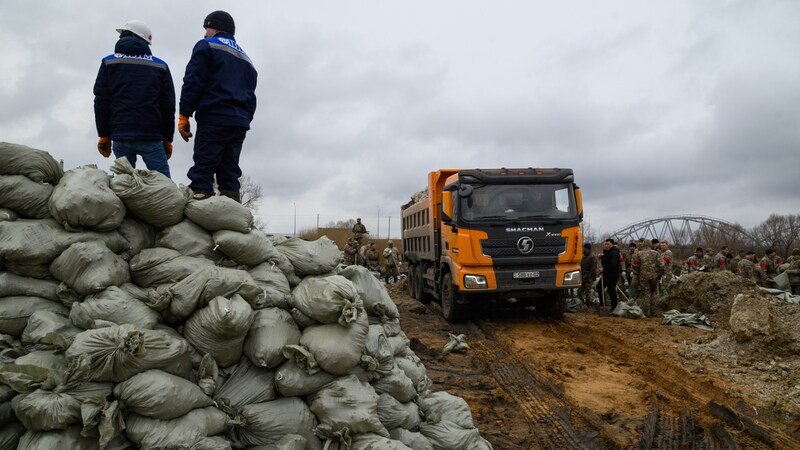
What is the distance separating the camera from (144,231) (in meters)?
3.10

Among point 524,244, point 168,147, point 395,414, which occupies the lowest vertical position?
point 395,414

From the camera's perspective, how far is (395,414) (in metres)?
3.01

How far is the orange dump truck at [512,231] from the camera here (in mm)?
Result: 8469

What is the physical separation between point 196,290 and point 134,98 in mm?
1951

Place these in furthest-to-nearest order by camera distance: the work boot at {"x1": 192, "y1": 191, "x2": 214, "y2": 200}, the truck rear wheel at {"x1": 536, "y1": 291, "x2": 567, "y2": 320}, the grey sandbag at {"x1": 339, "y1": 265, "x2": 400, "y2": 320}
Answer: the truck rear wheel at {"x1": 536, "y1": 291, "x2": 567, "y2": 320}
the work boot at {"x1": 192, "y1": 191, "x2": 214, "y2": 200}
the grey sandbag at {"x1": 339, "y1": 265, "x2": 400, "y2": 320}

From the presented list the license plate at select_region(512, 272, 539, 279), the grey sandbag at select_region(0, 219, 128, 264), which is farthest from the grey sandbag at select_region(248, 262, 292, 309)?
the license plate at select_region(512, 272, 539, 279)

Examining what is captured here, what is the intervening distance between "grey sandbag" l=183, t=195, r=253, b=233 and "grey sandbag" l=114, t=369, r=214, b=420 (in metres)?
0.99

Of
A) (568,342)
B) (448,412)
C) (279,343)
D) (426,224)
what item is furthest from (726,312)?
(279,343)

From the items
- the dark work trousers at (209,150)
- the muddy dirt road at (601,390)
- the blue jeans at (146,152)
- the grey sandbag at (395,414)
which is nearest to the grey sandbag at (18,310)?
the dark work trousers at (209,150)

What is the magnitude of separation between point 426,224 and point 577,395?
5840 mm

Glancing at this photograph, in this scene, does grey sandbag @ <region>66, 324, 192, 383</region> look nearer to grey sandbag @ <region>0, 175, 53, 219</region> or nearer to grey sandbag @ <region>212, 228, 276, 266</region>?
grey sandbag @ <region>212, 228, 276, 266</region>

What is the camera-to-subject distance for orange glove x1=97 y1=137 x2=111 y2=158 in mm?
4064

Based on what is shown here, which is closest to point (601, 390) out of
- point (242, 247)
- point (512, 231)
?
point (512, 231)

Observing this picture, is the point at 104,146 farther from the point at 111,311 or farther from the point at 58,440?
the point at 58,440
